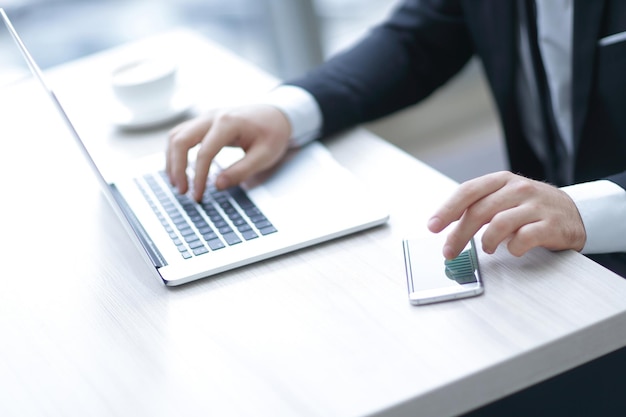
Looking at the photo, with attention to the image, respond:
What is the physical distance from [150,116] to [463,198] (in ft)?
2.08

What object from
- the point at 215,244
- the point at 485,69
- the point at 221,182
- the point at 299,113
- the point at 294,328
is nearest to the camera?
the point at 294,328

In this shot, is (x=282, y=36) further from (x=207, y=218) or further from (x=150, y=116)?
(x=207, y=218)

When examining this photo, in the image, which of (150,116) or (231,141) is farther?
(150,116)

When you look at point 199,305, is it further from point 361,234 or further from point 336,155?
point 336,155

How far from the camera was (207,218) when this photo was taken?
41.0 inches

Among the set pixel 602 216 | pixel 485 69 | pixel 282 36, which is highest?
pixel 602 216

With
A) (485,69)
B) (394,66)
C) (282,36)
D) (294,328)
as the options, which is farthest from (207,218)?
(282,36)

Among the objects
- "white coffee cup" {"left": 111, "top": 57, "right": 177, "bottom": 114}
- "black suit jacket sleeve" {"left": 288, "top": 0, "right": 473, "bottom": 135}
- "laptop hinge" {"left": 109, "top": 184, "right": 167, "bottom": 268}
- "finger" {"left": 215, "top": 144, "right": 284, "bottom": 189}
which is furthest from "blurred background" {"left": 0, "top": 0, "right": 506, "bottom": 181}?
"laptop hinge" {"left": 109, "top": 184, "right": 167, "bottom": 268}

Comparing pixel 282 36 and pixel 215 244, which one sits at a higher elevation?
pixel 215 244

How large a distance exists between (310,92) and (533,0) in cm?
37

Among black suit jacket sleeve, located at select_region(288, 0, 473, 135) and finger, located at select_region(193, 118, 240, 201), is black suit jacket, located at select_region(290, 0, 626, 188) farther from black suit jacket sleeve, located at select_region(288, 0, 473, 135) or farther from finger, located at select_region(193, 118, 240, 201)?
finger, located at select_region(193, 118, 240, 201)

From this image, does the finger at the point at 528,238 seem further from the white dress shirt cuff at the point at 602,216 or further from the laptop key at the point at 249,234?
the laptop key at the point at 249,234

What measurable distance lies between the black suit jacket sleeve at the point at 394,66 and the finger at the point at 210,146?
143 millimetres

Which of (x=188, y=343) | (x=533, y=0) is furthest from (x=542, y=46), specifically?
(x=188, y=343)
